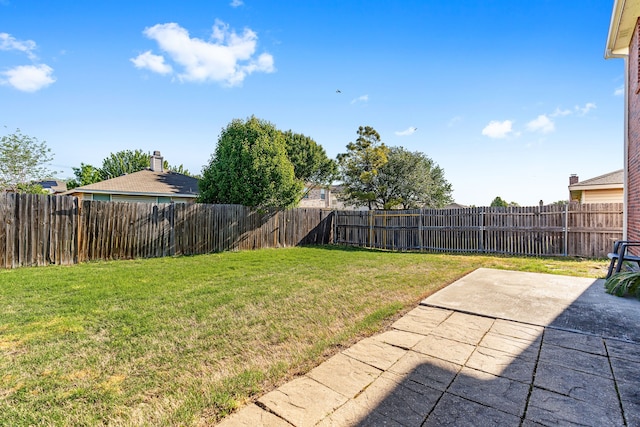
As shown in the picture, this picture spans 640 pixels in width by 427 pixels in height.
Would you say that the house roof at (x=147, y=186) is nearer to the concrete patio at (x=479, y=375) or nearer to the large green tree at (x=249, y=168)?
the large green tree at (x=249, y=168)

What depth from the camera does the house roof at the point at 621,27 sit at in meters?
4.76

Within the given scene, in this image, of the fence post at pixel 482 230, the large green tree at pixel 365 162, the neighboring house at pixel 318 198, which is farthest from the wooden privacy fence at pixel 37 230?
the neighboring house at pixel 318 198

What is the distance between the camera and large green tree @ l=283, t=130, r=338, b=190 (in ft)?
68.3

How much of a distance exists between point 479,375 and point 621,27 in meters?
7.24

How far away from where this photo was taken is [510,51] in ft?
25.2

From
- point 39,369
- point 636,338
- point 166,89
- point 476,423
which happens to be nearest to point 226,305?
point 39,369

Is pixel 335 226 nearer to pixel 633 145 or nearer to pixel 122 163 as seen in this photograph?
pixel 633 145

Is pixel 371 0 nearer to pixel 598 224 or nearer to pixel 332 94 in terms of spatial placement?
pixel 332 94

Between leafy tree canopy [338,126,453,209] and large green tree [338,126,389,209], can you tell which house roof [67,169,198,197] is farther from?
leafy tree canopy [338,126,453,209]

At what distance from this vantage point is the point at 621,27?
5.36 meters

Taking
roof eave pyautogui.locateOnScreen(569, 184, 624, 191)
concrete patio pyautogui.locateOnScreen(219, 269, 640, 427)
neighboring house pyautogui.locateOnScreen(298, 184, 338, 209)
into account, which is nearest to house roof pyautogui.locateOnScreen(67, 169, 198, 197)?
neighboring house pyautogui.locateOnScreen(298, 184, 338, 209)

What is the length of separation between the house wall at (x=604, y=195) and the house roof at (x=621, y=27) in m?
7.50

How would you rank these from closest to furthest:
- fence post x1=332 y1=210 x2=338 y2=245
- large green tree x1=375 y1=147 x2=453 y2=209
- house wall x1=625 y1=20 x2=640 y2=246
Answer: house wall x1=625 y1=20 x2=640 y2=246, fence post x1=332 y1=210 x2=338 y2=245, large green tree x1=375 y1=147 x2=453 y2=209

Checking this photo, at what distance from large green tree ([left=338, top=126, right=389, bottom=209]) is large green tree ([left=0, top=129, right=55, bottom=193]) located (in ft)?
49.6
